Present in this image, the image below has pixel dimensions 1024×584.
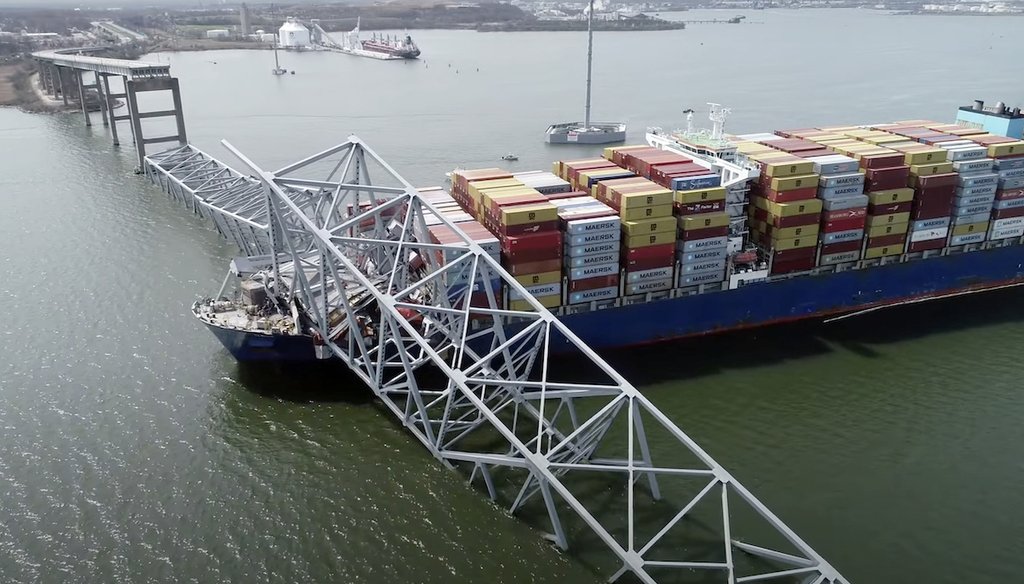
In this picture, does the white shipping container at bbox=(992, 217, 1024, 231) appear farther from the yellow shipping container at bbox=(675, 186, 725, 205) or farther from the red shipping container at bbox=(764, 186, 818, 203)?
the yellow shipping container at bbox=(675, 186, 725, 205)

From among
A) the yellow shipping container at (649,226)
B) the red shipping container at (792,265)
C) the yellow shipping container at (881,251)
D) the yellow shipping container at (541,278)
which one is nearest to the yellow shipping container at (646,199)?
the yellow shipping container at (649,226)

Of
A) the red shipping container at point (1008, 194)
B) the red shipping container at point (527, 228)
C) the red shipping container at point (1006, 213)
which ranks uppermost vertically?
the red shipping container at point (527, 228)

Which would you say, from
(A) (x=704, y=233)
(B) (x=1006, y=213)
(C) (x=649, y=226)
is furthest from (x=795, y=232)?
(B) (x=1006, y=213)

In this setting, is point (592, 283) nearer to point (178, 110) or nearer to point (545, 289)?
point (545, 289)

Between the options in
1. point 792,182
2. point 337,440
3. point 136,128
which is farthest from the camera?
point 136,128

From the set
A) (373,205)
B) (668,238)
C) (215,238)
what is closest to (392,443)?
(373,205)

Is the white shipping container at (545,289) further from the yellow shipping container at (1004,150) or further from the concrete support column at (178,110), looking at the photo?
the concrete support column at (178,110)
